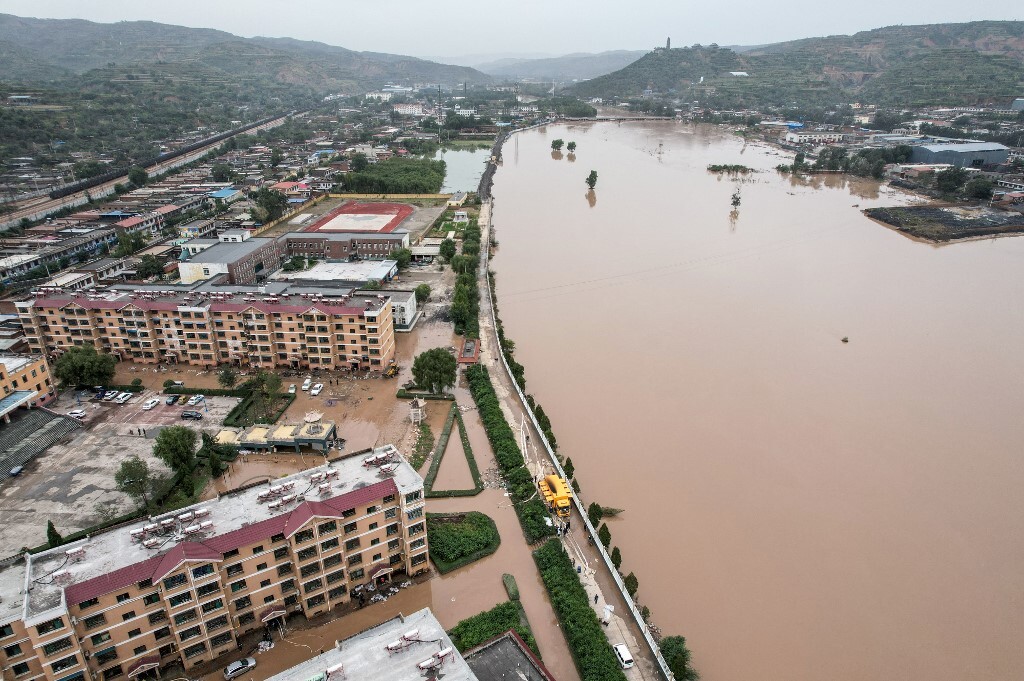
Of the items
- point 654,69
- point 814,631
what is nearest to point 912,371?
point 814,631

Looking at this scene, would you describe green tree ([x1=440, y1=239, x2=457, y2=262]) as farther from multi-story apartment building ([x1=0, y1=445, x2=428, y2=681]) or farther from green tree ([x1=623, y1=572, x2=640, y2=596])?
green tree ([x1=623, y1=572, x2=640, y2=596])

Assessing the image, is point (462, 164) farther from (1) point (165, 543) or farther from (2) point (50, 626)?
(2) point (50, 626)

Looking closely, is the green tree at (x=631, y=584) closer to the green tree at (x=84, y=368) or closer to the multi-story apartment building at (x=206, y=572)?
the multi-story apartment building at (x=206, y=572)

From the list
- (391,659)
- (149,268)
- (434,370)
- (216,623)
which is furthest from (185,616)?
(149,268)

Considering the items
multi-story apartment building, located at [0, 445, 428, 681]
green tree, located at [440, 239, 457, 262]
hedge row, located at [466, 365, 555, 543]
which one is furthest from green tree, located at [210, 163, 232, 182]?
multi-story apartment building, located at [0, 445, 428, 681]

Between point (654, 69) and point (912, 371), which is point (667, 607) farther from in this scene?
point (654, 69)

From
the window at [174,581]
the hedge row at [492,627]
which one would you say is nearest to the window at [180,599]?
the window at [174,581]
